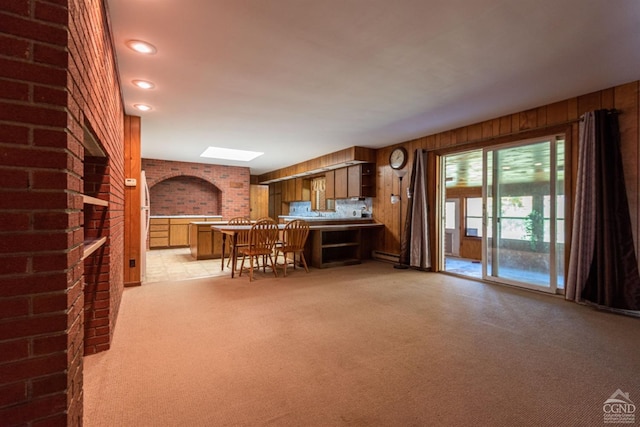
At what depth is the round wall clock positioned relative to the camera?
17.9 ft

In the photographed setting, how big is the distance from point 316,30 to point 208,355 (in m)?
2.47

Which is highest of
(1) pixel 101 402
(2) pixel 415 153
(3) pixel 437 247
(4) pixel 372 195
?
(2) pixel 415 153

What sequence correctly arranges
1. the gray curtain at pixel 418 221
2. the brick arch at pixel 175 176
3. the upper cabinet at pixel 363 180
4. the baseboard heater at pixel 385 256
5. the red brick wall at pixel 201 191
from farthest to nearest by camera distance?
the red brick wall at pixel 201 191 < the brick arch at pixel 175 176 < the upper cabinet at pixel 363 180 < the baseboard heater at pixel 385 256 < the gray curtain at pixel 418 221

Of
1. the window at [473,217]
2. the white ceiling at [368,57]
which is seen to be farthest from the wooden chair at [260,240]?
the window at [473,217]

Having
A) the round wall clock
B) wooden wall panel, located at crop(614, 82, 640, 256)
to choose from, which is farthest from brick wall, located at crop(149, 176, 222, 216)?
wooden wall panel, located at crop(614, 82, 640, 256)

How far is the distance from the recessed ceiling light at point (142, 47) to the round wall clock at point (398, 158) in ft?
13.9

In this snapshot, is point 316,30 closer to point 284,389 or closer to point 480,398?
point 284,389

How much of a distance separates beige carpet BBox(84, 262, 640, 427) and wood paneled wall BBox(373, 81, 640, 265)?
161cm

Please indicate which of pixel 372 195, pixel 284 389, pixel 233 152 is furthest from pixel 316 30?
pixel 233 152

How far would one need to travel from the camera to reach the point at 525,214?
3910mm

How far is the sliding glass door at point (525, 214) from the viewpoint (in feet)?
11.8

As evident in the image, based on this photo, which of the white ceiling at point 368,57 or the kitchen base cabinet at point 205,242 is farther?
the kitchen base cabinet at point 205,242

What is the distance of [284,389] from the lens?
1.71m

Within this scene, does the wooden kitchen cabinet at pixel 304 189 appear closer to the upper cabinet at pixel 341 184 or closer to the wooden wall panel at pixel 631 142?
the upper cabinet at pixel 341 184
